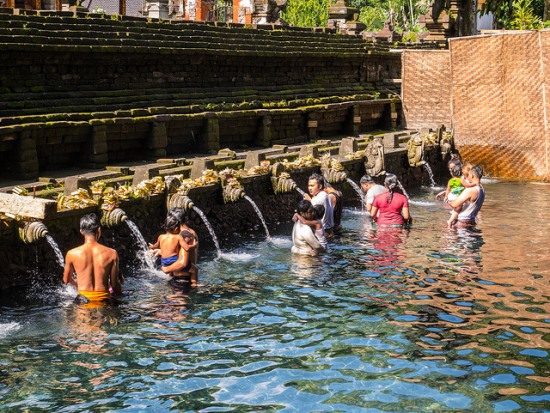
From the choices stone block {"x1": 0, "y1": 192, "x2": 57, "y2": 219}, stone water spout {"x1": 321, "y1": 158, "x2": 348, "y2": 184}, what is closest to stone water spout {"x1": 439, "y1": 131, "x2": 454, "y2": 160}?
stone water spout {"x1": 321, "y1": 158, "x2": 348, "y2": 184}

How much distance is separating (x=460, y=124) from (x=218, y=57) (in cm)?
726

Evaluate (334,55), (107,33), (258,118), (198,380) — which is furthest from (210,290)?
(334,55)

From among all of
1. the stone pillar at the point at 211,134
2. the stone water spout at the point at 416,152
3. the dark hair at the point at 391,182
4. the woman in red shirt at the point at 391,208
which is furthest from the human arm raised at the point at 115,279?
the stone water spout at the point at 416,152

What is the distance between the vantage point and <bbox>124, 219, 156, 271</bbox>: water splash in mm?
13852

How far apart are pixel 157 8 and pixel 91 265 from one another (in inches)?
838

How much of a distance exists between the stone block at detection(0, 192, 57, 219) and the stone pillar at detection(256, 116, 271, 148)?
41.1 feet

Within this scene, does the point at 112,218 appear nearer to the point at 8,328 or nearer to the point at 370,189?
the point at 8,328

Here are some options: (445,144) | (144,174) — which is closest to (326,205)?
(144,174)

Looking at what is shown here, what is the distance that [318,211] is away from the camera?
14.2 meters

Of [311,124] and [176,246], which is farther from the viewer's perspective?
[311,124]

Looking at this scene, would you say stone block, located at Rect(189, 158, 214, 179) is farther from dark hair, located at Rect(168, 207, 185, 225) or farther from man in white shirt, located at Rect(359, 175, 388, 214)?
dark hair, located at Rect(168, 207, 185, 225)

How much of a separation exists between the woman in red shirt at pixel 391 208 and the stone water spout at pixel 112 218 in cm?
506

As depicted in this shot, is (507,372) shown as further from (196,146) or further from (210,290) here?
(196,146)

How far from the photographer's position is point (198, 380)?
9.22 metres
